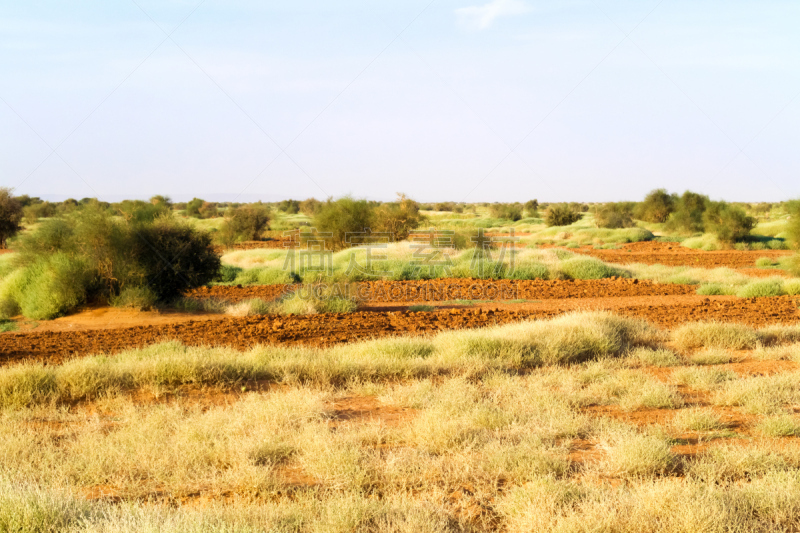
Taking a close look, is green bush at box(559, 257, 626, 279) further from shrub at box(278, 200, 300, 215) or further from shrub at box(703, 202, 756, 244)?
shrub at box(278, 200, 300, 215)

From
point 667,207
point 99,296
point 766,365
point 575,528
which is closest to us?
point 575,528

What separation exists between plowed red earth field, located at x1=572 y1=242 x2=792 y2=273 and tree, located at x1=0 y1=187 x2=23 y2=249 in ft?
117

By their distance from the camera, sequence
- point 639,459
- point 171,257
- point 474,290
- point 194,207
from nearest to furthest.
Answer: point 639,459, point 171,257, point 474,290, point 194,207

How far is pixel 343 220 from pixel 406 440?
2971 cm

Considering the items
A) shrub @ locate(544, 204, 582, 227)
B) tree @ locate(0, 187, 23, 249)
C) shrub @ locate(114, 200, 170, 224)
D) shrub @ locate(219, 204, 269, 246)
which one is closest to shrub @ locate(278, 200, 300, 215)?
shrub @ locate(219, 204, 269, 246)

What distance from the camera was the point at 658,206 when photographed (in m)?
58.3

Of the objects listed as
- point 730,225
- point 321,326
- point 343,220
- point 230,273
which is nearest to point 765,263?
point 730,225

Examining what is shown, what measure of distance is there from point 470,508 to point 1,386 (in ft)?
19.1

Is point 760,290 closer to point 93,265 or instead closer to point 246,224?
point 93,265

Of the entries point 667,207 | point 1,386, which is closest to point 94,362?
point 1,386

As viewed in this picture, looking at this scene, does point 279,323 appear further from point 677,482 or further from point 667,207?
point 667,207

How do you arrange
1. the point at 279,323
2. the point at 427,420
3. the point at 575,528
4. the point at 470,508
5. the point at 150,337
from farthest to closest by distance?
the point at 279,323 → the point at 150,337 → the point at 427,420 → the point at 470,508 → the point at 575,528

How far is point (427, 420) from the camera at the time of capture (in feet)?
19.2

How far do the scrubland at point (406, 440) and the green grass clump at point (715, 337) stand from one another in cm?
85
